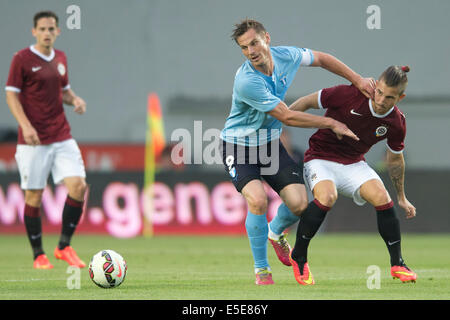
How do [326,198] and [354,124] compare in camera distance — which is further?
[354,124]

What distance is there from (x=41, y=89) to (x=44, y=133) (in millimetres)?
437

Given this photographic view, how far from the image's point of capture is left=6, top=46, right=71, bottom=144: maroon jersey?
8746 millimetres

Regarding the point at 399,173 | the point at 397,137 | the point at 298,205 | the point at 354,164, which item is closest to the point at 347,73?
the point at 397,137

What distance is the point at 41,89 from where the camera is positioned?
884cm

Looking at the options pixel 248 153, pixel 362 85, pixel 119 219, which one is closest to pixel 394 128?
pixel 362 85

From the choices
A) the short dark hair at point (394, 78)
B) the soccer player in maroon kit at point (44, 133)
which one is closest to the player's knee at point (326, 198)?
the short dark hair at point (394, 78)

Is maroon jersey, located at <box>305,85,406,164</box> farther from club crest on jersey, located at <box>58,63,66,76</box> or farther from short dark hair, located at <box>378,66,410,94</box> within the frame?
club crest on jersey, located at <box>58,63,66,76</box>

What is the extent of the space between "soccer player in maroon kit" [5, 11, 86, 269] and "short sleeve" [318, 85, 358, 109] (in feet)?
9.22

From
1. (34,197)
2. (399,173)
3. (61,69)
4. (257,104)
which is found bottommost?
(34,197)

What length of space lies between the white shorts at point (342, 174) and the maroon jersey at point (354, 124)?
0.19 feet

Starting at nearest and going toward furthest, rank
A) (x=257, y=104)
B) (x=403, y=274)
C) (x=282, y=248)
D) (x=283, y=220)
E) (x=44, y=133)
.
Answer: (x=257, y=104) → (x=403, y=274) → (x=283, y=220) → (x=282, y=248) → (x=44, y=133)

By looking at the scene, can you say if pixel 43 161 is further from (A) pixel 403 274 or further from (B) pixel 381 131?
(A) pixel 403 274

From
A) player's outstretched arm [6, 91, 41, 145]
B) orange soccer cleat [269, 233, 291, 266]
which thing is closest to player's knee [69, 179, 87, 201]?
player's outstretched arm [6, 91, 41, 145]

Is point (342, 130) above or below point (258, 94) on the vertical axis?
below
